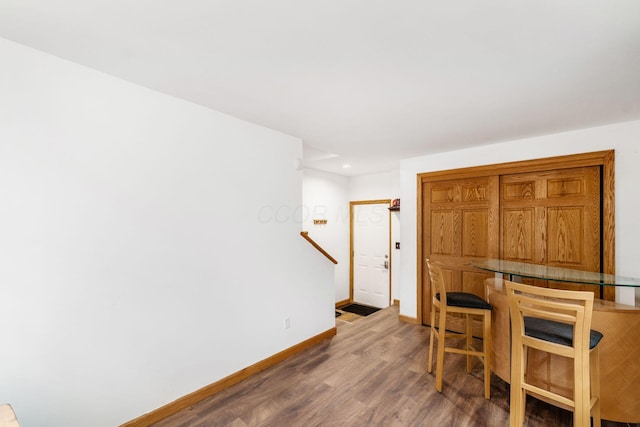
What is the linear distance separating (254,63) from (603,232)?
3.49 meters

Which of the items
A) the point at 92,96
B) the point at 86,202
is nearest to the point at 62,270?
the point at 86,202

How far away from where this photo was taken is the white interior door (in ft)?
17.4

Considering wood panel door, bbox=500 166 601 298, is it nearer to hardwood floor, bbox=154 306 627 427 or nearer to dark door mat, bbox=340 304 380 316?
hardwood floor, bbox=154 306 627 427

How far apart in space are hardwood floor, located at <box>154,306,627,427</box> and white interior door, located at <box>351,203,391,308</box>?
2136mm

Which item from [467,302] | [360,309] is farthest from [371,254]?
[467,302]

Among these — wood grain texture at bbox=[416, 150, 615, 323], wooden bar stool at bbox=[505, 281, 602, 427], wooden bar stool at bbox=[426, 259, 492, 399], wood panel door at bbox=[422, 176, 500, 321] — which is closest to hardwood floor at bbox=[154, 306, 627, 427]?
wooden bar stool at bbox=[426, 259, 492, 399]

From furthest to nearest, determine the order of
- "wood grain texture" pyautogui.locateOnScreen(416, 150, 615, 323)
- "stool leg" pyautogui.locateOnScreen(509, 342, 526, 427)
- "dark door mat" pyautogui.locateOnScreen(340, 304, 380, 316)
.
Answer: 1. "dark door mat" pyautogui.locateOnScreen(340, 304, 380, 316)
2. "wood grain texture" pyautogui.locateOnScreen(416, 150, 615, 323)
3. "stool leg" pyautogui.locateOnScreen(509, 342, 526, 427)

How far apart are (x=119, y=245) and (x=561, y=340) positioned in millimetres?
2875

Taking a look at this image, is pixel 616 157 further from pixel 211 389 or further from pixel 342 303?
pixel 342 303

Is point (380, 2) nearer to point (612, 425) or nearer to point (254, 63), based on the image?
point (254, 63)

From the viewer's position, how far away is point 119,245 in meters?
1.96

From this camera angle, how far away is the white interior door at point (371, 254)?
5305 millimetres

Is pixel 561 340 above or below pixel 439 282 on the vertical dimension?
below

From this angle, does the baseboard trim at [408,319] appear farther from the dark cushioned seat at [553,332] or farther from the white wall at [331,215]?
the dark cushioned seat at [553,332]
